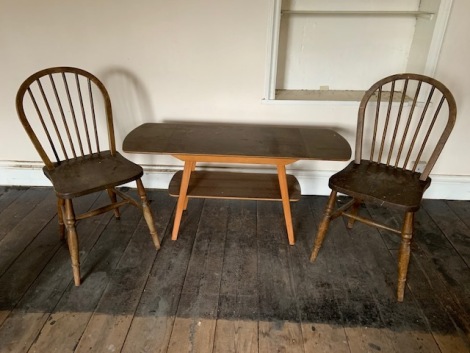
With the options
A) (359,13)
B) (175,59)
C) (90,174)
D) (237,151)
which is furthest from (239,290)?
(359,13)

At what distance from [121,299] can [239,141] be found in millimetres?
950

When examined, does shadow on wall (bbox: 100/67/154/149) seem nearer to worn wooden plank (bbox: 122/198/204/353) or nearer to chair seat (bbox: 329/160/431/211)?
worn wooden plank (bbox: 122/198/204/353)

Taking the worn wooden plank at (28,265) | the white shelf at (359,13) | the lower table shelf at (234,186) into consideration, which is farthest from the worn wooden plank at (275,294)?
the white shelf at (359,13)

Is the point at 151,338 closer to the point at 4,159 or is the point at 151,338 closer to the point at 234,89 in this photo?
the point at 234,89

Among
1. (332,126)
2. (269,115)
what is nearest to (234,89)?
(269,115)

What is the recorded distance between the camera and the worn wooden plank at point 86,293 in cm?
132

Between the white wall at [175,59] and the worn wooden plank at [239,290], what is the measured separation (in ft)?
2.26

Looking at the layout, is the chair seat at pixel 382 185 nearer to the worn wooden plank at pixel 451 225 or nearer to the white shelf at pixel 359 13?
the worn wooden plank at pixel 451 225

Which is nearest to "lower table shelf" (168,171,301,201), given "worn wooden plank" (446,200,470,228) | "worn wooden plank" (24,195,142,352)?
"worn wooden plank" (24,195,142,352)

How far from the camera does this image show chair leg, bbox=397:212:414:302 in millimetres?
1420

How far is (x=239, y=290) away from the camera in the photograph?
1.55 meters

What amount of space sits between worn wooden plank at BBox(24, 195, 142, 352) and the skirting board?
1.24 ft

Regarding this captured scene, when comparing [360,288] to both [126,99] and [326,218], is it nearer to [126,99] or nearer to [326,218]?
[326,218]

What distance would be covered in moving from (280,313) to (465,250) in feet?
3.78
